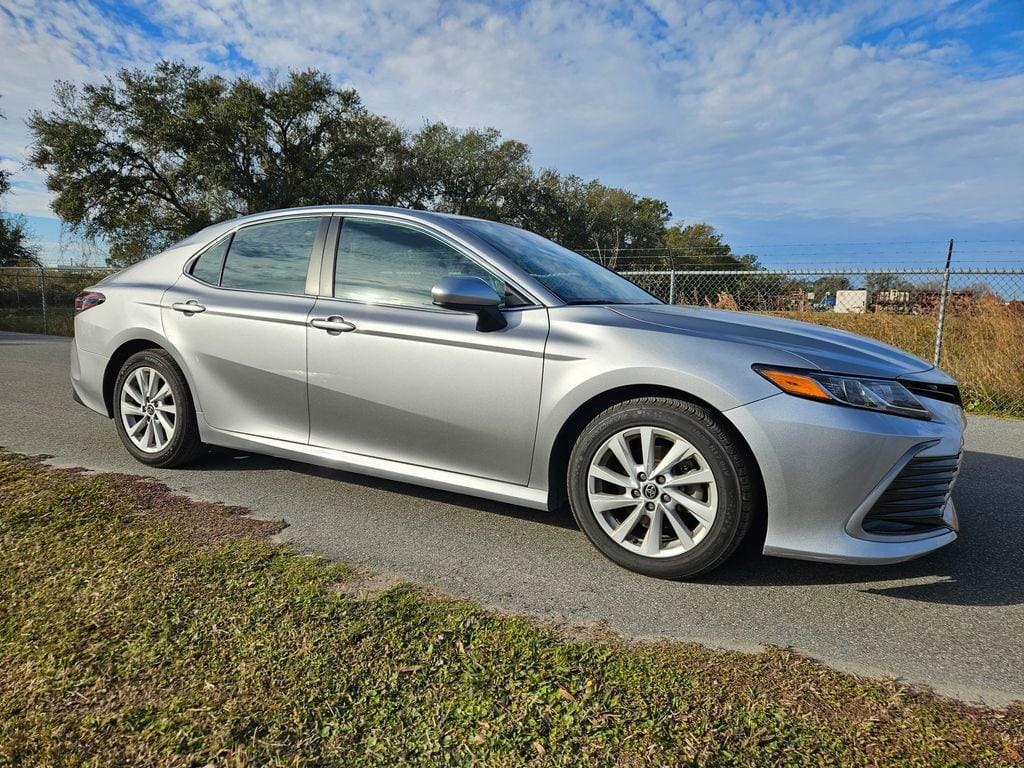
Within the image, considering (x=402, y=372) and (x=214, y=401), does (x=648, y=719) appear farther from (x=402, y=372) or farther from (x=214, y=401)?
(x=214, y=401)

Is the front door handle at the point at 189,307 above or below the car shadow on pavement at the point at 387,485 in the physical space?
above

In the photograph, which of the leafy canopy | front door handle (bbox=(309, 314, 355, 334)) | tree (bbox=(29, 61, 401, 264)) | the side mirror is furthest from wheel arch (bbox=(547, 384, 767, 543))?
tree (bbox=(29, 61, 401, 264))

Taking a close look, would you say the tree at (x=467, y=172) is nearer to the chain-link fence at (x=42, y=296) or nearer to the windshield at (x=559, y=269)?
the chain-link fence at (x=42, y=296)

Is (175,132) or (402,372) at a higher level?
(175,132)

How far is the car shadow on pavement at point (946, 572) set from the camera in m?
2.78

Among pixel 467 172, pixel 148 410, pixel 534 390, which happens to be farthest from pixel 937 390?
pixel 467 172

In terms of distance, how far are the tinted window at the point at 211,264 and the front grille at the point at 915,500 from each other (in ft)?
11.9

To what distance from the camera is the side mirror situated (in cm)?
302

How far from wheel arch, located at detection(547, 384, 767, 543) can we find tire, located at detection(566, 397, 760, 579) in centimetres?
2

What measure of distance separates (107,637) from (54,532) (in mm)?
1139

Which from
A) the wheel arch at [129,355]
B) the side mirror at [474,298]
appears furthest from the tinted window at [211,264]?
the side mirror at [474,298]

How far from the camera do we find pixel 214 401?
3.93 m

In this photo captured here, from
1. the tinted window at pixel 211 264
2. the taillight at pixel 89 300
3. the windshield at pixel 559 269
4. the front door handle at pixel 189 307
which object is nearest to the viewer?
the windshield at pixel 559 269

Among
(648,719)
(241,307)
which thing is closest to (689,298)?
(241,307)
